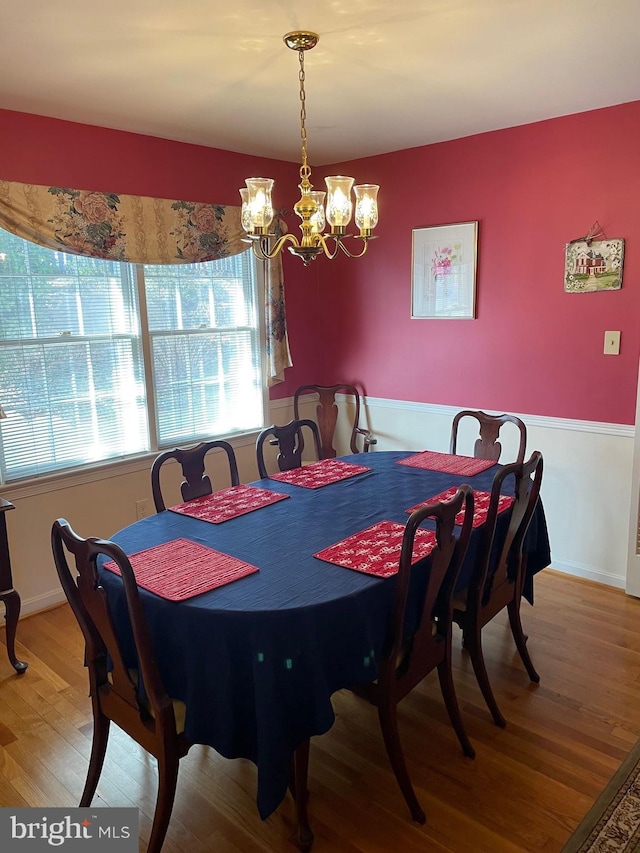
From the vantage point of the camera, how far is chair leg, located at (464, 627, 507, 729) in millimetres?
2322

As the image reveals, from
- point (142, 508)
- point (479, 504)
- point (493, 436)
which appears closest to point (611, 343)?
point (493, 436)

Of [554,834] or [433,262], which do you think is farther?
[433,262]

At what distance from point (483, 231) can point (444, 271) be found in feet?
1.10

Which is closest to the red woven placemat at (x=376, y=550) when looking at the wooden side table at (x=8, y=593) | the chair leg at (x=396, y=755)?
the chair leg at (x=396, y=755)

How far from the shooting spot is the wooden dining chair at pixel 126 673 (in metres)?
1.64

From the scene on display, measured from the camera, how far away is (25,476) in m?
3.22

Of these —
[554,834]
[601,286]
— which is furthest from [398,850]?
[601,286]

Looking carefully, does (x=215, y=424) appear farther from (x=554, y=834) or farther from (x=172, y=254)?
(x=554, y=834)

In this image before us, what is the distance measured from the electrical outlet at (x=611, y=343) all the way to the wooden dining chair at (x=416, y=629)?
69.4 inches

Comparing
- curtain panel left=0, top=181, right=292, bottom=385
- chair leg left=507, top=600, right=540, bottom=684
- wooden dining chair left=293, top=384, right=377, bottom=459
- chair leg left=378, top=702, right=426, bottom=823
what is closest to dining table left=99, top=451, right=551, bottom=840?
chair leg left=378, top=702, right=426, bottom=823

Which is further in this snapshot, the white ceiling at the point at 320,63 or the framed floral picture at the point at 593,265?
the framed floral picture at the point at 593,265

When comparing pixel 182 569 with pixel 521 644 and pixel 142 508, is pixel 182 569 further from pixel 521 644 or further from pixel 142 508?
pixel 142 508

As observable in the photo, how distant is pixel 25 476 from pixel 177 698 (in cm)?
189

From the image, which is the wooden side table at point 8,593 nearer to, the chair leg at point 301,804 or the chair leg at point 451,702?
the chair leg at point 301,804
